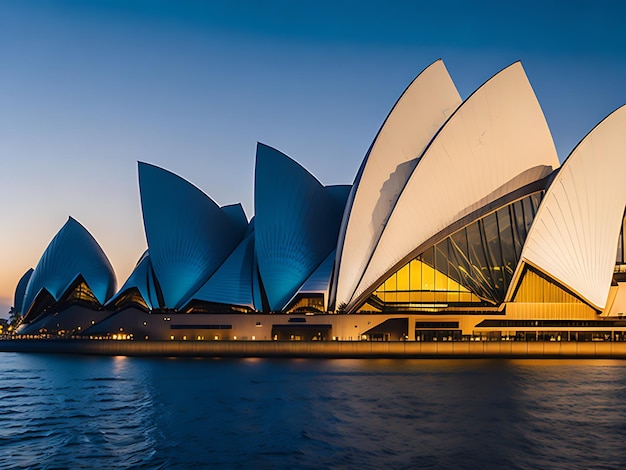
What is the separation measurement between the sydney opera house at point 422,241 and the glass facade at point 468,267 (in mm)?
87

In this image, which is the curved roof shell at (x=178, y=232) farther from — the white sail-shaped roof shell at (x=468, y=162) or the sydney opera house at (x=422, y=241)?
the white sail-shaped roof shell at (x=468, y=162)

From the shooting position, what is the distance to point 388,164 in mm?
47438

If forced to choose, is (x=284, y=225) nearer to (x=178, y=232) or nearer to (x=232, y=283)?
(x=232, y=283)

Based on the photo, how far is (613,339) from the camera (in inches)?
1960

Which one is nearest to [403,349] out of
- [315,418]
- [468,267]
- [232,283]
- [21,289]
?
[468,267]

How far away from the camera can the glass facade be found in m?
50.5

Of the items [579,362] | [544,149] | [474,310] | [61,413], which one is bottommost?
[61,413]

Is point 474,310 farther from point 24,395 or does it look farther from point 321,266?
point 24,395

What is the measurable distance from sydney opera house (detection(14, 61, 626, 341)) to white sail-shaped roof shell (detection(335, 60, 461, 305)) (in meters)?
0.10

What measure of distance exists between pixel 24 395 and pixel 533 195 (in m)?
36.5

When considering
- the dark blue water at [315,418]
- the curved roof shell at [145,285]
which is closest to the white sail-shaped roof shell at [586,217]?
the dark blue water at [315,418]

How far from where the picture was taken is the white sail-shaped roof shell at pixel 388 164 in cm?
4728

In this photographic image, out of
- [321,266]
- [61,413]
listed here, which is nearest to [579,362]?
[321,266]

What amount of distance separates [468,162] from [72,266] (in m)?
36.1
